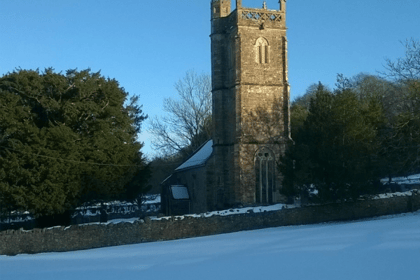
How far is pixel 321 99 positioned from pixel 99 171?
12.2 m

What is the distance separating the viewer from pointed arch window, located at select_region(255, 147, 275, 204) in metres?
34.4

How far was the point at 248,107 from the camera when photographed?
34.7 metres

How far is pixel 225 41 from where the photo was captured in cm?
3669

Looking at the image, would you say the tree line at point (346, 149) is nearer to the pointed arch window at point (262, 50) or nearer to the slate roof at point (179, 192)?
the pointed arch window at point (262, 50)

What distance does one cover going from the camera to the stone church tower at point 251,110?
113 feet

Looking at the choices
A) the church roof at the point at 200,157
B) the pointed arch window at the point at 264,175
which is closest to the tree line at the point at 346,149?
the pointed arch window at the point at 264,175

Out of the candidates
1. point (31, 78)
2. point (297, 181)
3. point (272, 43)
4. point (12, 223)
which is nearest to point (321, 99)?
point (297, 181)

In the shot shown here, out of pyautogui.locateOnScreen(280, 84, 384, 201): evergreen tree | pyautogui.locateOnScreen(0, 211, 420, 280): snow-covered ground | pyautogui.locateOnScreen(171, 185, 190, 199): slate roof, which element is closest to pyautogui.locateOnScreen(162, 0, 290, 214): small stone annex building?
pyautogui.locateOnScreen(171, 185, 190, 199): slate roof

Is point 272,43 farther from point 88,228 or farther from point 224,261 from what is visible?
point 224,261

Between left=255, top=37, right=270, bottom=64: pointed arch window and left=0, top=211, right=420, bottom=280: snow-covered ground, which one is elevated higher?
left=255, top=37, right=270, bottom=64: pointed arch window

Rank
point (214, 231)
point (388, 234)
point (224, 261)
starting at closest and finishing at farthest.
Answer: point (224, 261)
point (388, 234)
point (214, 231)

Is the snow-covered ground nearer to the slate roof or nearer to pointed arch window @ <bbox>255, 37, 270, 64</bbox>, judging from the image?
pointed arch window @ <bbox>255, 37, 270, 64</bbox>

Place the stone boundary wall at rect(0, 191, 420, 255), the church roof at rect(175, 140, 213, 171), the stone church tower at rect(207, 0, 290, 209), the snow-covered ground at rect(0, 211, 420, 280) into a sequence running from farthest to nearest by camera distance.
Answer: the church roof at rect(175, 140, 213, 171), the stone church tower at rect(207, 0, 290, 209), the stone boundary wall at rect(0, 191, 420, 255), the snow-covered ground at rect(0, 211, 420, 280)

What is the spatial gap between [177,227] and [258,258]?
9.33 metres
